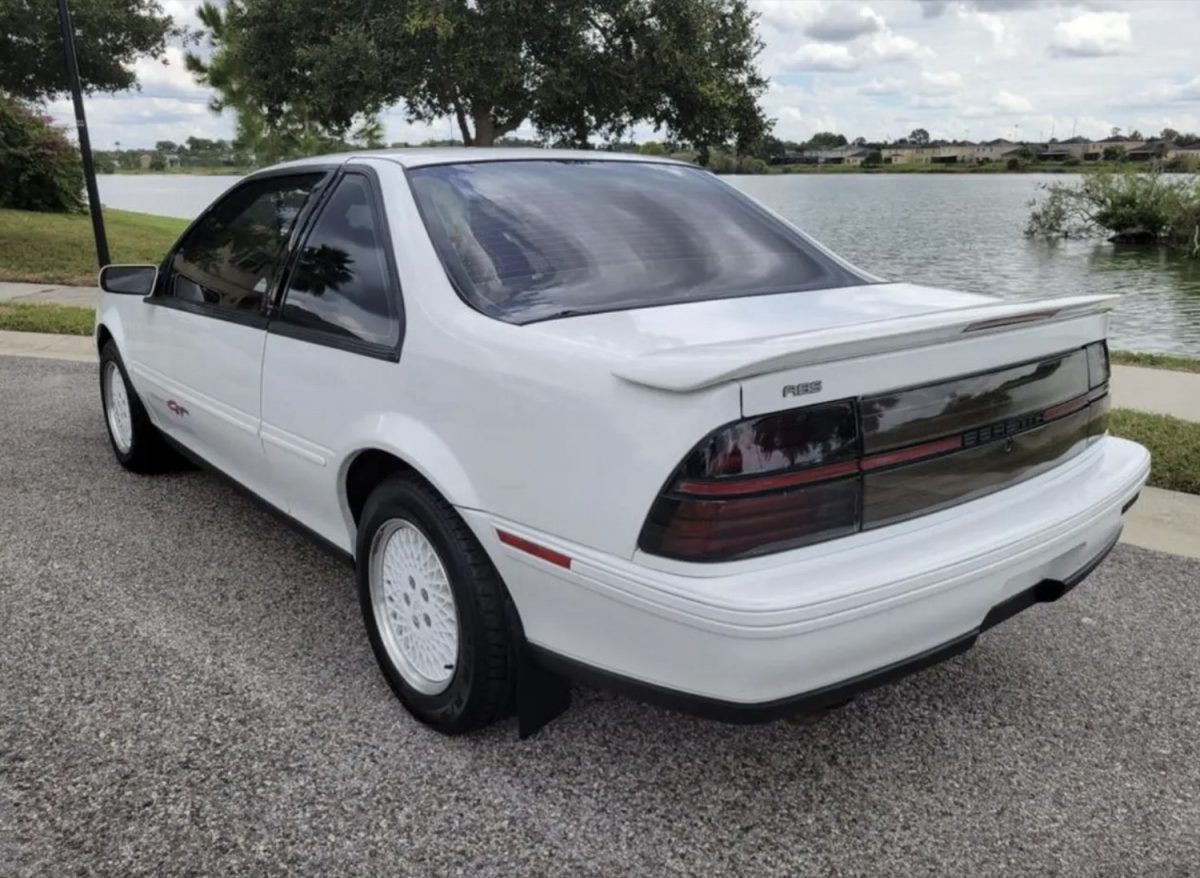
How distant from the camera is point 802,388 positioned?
204 cm

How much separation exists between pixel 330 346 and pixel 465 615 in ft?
3.29

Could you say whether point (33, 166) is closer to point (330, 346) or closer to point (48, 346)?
point (48, 346)

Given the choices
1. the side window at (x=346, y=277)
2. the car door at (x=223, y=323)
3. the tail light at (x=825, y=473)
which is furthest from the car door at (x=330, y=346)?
the tail light at (x=825, y=473)

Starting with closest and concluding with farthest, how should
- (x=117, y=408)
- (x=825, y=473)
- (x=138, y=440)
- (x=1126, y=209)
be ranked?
(x=825, y=473), (x=138, y=440), (x=117, y=408), (x=1126, y=209)

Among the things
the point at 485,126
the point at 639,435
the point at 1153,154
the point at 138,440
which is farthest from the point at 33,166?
the point at 1153,154

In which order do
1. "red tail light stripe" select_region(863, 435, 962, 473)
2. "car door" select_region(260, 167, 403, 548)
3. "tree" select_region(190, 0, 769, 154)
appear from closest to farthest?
"red tail light stripe" select_region(863, 435, 962, 473), "car door" select_region(260, 167, 403, 548), "tree" select_region(190, 0, 769, 154)

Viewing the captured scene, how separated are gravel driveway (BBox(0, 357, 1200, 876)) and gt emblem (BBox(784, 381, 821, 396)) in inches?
42.4

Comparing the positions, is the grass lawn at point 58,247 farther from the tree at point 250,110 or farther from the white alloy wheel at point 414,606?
the white alloy wheel at point 414,606

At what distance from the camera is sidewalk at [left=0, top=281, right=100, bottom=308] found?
11.8 m

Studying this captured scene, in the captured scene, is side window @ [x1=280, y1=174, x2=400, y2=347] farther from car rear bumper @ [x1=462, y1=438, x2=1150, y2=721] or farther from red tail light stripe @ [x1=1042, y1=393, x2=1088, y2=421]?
red tail light stripe @ [x1=1042, y1=393, x2=1088, y2=421]

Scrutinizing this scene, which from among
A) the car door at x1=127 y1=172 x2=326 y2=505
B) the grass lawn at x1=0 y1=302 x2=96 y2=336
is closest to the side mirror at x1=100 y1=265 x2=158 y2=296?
the car door at x1=127 y1=172 x2=326 y2=505

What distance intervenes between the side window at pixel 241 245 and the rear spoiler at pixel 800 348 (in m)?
1.85

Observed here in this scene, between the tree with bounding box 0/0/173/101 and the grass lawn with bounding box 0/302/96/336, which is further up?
the tree with bounding box 0/0/173/101

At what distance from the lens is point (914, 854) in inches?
90.2
